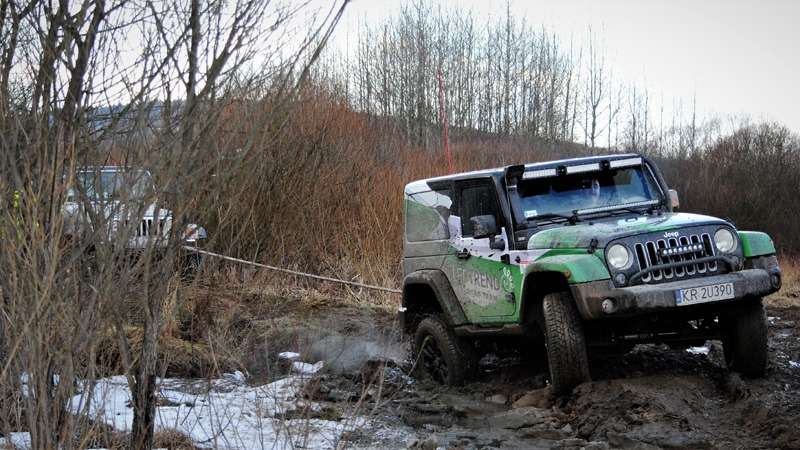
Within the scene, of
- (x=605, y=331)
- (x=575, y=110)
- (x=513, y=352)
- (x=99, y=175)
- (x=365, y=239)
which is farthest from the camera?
(x=575, y=110)

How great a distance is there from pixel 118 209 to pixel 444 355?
4.07 metres

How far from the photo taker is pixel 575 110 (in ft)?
115

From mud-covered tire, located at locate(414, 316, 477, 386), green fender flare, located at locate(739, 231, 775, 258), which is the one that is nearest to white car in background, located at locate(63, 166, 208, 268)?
mud-covered tire, located at locate(414, 316, 477, 386)

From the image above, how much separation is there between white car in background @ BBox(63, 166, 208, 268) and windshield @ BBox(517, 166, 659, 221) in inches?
139

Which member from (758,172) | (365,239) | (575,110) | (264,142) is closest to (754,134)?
(758,172)

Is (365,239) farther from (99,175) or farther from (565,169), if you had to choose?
(99,175)

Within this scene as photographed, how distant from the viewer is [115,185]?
4.05 meters

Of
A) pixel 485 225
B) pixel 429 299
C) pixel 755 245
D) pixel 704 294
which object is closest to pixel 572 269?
pixel 704 294

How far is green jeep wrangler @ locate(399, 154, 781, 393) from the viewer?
6348 millimetres

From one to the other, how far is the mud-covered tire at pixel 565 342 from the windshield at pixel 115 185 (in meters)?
3.19

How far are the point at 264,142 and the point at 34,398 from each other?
134cm

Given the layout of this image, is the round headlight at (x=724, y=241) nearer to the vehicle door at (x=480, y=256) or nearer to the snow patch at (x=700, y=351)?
the vehicle door at (x=480, y=256)

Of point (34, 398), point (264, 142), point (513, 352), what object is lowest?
point (513, 352)

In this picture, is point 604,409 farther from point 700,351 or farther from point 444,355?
point 700,351
